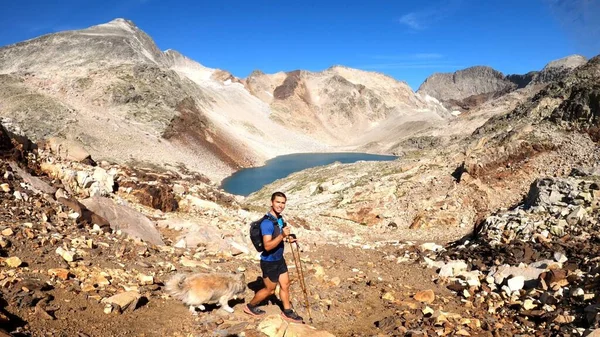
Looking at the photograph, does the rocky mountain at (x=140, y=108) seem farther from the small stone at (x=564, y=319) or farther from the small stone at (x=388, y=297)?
the small stone at (x=564, y=319)

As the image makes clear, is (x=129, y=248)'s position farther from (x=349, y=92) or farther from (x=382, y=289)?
(x=349, y=92)

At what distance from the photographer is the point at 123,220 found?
9.56 meters

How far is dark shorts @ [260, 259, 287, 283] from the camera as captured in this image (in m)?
6.08

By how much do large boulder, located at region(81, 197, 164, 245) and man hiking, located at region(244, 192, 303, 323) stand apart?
4.19 m

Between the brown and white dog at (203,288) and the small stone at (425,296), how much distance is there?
4.11m

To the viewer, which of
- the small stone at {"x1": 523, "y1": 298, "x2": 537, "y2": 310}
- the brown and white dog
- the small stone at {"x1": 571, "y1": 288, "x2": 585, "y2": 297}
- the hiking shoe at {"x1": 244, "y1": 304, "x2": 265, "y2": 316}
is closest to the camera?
the brown and white dog

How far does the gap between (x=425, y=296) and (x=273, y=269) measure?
391cm

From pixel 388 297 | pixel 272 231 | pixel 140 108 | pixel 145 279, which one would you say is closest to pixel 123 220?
pixel 145 279

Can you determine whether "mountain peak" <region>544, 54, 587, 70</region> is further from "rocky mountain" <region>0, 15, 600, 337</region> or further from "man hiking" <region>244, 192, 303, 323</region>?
"man hiking" <region>244, 192, 303, 323</region>

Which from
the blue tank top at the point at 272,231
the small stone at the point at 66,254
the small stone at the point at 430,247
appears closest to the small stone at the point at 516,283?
the small stone at the point at 430,247

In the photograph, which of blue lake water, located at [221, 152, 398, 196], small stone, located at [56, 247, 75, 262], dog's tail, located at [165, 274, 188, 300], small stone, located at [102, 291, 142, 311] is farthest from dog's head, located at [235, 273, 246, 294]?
blue lake water, located at [221, 152, 398, 196]

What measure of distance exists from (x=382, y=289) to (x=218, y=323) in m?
4.34

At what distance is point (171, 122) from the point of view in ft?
209

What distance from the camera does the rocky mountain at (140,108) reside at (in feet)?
164
